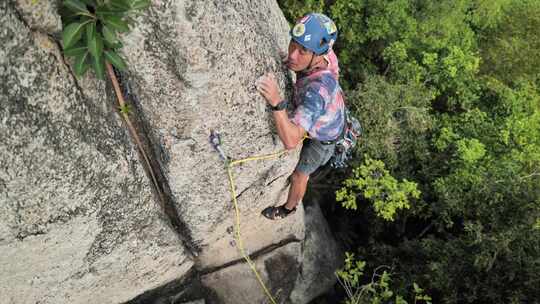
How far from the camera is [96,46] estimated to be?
10.3 ft

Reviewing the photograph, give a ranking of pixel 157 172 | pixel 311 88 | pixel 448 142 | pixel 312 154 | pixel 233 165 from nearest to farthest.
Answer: pixel 311 88 → pixel 157 172 → pixel 233 165 → pixel 312 154 → pixel 448 142

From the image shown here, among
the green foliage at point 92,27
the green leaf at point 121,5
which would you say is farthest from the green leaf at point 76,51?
the green leaf at point 121,5

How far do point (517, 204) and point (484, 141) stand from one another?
5.62 feet

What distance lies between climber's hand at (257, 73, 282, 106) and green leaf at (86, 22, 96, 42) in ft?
5.38

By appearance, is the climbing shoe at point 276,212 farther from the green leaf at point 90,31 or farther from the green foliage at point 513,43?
the green foliage at point 513,43

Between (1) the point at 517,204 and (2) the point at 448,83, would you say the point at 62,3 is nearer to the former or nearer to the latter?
(1) the point at 517,204

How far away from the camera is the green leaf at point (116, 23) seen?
10.4ft

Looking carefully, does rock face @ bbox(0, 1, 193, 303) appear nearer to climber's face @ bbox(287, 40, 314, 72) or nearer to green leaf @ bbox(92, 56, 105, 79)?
green leaf @ bbox(92, 56, 105, 79)

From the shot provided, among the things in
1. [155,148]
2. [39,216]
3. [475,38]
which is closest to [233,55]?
[155,148]

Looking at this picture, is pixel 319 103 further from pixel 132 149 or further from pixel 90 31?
pixel 90 31

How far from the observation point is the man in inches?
164

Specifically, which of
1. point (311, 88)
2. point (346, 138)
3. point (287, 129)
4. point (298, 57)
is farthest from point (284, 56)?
point (346, 138)

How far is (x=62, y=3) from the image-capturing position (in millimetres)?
3154

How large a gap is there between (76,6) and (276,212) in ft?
12.2
